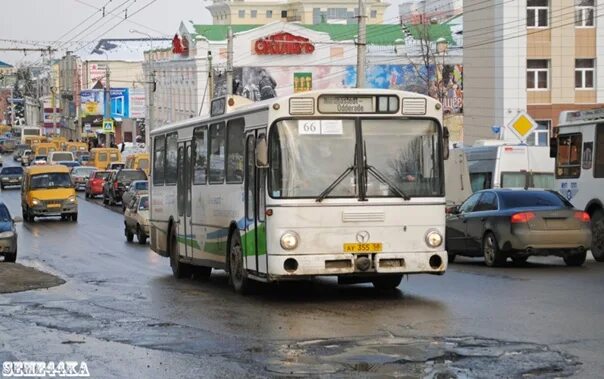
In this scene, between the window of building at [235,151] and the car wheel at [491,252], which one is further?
the car wheel at [491,252]

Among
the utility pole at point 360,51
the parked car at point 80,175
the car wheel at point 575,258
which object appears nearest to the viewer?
the car wheel at point 575,258

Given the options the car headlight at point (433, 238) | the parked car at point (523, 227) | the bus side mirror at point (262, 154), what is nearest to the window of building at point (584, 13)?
the parked car at point (523, 227)

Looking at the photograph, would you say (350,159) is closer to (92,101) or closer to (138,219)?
(138,219)

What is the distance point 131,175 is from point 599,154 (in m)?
39.9

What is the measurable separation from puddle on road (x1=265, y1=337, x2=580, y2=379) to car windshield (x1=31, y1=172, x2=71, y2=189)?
Answer: 40.8m

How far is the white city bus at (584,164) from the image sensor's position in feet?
83.1

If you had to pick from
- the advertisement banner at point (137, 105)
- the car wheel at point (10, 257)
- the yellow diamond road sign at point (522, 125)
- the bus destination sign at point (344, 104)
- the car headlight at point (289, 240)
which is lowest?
the car wheel at point (10, 257)

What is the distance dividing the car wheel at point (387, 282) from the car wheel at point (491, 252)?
5.27 m

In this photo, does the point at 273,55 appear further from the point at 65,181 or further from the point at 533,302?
the point at 533,302

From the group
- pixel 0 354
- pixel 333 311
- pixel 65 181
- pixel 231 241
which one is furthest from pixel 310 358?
pixel 65 181

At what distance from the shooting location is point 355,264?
16.7 m

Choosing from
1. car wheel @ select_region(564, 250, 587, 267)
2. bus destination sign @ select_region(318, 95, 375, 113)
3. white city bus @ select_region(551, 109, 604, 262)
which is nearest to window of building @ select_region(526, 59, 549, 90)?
white city bus @ select_region(551, 109, 604, 262)

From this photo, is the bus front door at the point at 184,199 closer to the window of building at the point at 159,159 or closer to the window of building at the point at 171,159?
the window of building at the point at 171,159

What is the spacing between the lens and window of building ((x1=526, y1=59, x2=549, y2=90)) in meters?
61.8
